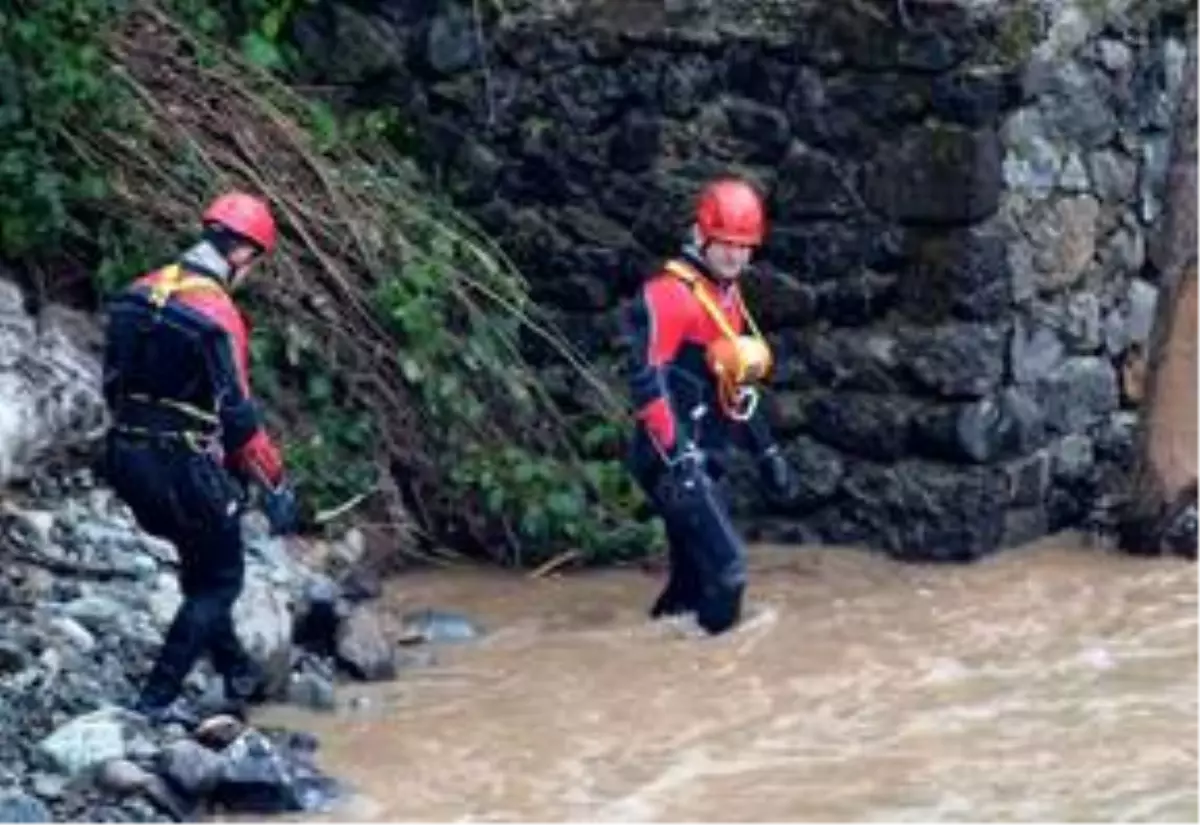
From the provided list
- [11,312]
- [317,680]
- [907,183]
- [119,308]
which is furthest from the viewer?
[907,183]

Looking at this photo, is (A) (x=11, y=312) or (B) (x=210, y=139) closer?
(A) (x=11, y=312)

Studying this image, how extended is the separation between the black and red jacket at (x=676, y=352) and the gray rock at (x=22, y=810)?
3070 mm

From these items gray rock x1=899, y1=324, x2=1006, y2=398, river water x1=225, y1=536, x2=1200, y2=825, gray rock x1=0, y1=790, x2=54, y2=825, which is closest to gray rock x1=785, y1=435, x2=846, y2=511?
river water x1=225, y1=536, x2=1200, y2=825

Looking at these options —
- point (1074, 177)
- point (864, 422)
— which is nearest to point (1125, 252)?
point (1074, 177)

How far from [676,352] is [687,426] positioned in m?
0.27

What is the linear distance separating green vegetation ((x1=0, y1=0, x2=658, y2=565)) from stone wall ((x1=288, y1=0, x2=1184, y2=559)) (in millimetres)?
412

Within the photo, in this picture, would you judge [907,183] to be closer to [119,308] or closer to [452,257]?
[452,257]

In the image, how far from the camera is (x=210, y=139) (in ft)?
41.8

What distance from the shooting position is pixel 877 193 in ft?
40.8

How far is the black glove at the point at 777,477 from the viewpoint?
11539 millimetres

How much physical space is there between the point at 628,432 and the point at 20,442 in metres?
2.80

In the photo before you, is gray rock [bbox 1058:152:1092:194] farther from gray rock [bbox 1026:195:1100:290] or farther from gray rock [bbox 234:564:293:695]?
gray rock [bbox 234:564:293:695]

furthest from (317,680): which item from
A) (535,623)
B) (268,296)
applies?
(268,296)

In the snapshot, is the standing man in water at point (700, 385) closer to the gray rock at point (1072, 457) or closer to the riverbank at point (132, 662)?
the riverbank at point (132, 662)
